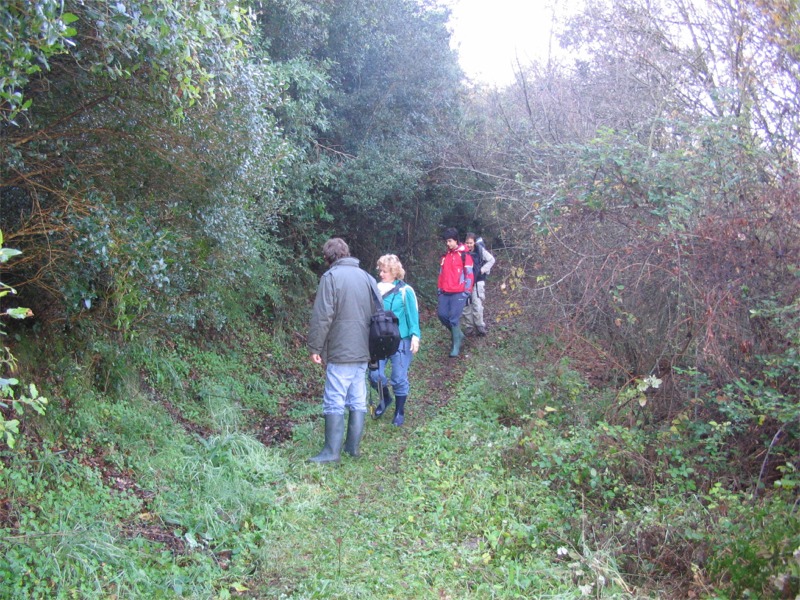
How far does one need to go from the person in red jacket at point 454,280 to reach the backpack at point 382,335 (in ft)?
13.2

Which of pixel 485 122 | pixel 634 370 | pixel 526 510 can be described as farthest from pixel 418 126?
pixel 526 510

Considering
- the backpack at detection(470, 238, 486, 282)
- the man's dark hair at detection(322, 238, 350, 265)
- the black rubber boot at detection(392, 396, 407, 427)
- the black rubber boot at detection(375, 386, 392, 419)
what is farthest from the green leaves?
the backpack at detection(470, 238, 486, 282)

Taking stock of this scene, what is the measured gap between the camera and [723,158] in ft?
17.7

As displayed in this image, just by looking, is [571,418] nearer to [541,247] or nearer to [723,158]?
[541,247]

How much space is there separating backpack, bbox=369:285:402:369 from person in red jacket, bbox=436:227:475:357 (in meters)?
4.04

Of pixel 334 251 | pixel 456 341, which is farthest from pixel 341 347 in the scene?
pixel 456 341

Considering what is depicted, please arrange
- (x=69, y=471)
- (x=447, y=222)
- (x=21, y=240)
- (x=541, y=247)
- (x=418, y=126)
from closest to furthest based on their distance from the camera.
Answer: (x=21, y=240) < (x=69, y=471) < (x=541, y=247) < (x=418, y=126) < (x=447, y=222)

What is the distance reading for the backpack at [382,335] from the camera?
6.20 m

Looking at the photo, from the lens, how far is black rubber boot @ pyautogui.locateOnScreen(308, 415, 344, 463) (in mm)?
5948

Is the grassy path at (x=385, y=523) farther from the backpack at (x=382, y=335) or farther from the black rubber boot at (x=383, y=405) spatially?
the backpack at (x=382, y=335)

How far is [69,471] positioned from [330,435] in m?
2.15

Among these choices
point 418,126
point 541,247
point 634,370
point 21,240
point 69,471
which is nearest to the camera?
point 21,240

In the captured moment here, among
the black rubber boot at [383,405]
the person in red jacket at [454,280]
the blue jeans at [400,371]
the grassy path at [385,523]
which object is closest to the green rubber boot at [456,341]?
the person in red jacket at [454,280]

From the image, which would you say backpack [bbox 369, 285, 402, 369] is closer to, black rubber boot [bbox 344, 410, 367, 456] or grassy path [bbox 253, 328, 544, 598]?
black rubber boot [bbox 344, 410, 367, 456]
